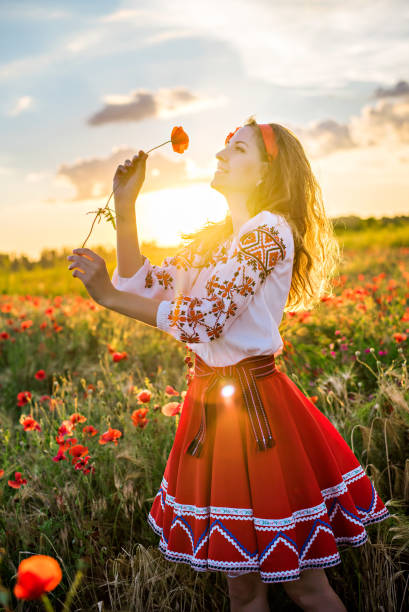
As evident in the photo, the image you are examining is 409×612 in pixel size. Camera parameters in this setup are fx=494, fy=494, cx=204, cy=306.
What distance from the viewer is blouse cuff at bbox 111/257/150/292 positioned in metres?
1.99

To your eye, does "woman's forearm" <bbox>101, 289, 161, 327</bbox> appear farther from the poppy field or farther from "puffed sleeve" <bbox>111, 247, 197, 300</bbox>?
the poppy field

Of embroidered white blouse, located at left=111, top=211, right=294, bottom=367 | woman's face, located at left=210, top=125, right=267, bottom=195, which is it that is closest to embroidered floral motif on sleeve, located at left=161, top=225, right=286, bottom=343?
embroidered white blouse, located at left=111, top=211, right=294, bottom=367

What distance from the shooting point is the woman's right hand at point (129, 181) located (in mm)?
1859

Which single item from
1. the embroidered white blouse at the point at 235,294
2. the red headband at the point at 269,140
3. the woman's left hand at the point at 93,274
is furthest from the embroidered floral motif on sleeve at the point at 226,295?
the red headband at the point at 269,140

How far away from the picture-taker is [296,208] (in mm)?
2031

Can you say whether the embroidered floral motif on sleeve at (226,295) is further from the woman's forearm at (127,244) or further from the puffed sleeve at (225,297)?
the woman's forearm at (127,244)

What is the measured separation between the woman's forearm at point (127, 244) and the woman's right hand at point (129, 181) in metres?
0.03

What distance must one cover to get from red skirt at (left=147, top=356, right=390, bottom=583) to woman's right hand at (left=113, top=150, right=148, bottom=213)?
2.24ft

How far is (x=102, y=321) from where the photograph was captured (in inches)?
243

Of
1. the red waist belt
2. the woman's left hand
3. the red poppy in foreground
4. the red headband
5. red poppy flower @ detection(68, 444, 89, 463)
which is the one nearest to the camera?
the red poppy in foreground

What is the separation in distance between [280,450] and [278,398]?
0.61 ft

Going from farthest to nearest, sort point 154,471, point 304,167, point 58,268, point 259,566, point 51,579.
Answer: point 58,268, point 154,471, point 304,167, point 259,566, point 51,579

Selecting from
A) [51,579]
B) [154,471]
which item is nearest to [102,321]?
[154,471]

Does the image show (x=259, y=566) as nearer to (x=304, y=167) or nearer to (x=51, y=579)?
(x=51, y=579)
